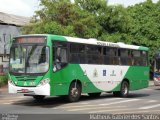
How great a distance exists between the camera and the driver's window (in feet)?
64.8

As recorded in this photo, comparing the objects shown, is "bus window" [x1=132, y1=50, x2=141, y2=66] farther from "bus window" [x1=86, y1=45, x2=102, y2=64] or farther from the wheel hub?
the wheel hub

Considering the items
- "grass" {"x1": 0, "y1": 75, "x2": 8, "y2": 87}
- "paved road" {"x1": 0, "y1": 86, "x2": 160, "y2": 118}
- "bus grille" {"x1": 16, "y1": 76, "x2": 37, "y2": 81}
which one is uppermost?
"bus grille" {"x1": 16, "y1": 76, "x2": 37, "y2": 81}

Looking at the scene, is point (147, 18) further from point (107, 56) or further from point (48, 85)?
point (48, 85)

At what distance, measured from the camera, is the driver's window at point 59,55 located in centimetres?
1975

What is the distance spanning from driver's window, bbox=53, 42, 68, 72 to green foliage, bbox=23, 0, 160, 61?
14027 mm

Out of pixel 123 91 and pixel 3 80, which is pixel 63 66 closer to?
pixel 123 91

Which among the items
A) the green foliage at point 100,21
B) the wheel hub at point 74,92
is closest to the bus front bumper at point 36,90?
the wheel hub at point 74,92

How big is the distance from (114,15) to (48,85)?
2447 centimetres

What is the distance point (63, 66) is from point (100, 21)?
2321cm

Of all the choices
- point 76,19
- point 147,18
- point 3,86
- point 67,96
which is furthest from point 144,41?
point 67,96

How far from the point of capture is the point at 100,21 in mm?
43062

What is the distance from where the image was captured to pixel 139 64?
1088 inches

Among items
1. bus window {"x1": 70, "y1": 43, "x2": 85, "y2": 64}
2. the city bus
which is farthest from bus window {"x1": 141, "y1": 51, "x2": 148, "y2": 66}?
bus window {"x1": 70, "y1": 43, "x2": 85, "y2": 64}

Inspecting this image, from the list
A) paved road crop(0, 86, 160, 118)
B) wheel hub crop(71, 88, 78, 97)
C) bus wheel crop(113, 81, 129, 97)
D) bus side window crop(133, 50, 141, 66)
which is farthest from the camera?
bus side window crop(133, 50, 141, 66)
